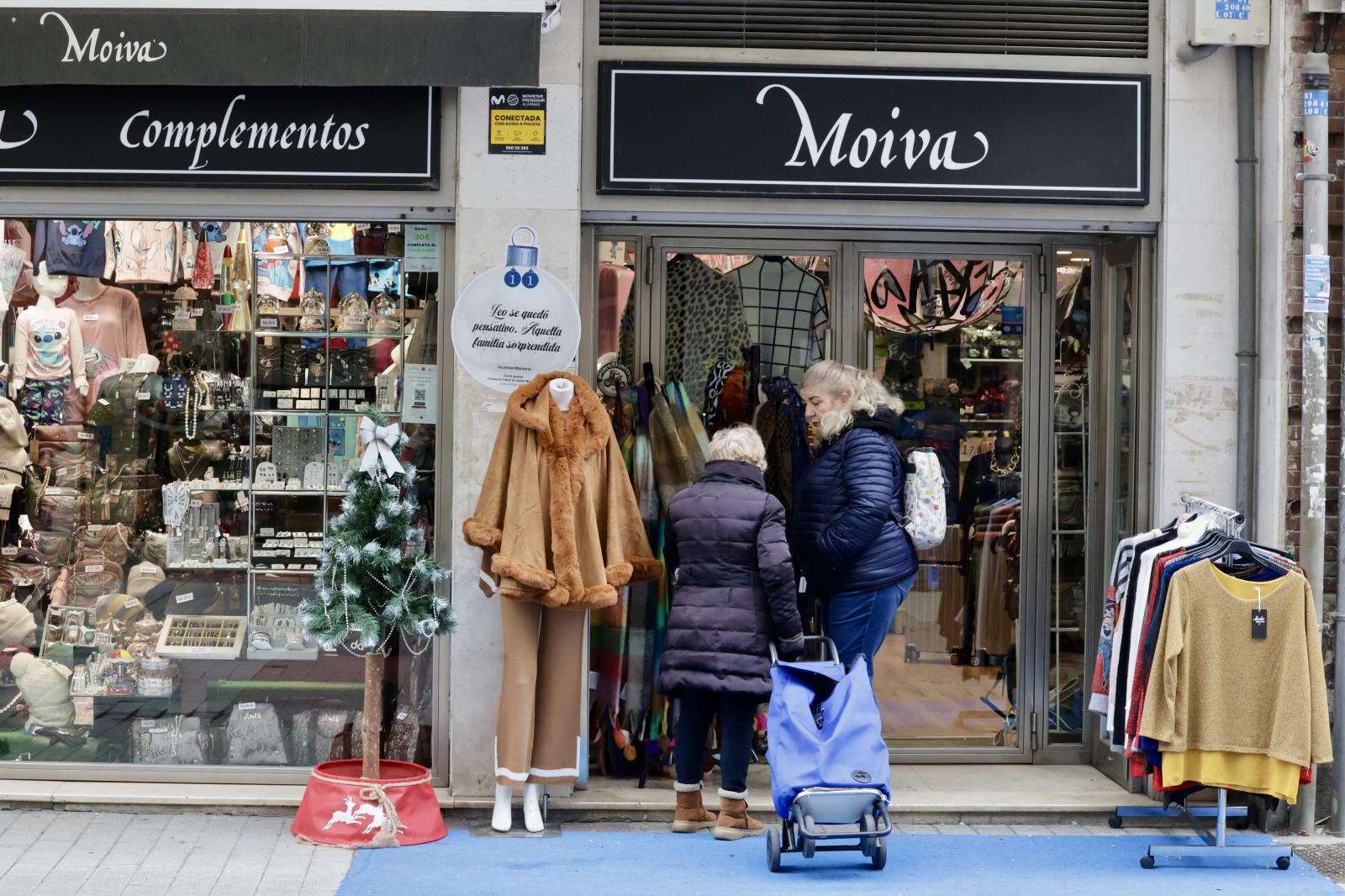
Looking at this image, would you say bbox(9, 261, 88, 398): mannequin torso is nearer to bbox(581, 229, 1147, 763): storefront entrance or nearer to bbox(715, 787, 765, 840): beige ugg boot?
bbox(581, 229, 1147, 763): storefront entrance

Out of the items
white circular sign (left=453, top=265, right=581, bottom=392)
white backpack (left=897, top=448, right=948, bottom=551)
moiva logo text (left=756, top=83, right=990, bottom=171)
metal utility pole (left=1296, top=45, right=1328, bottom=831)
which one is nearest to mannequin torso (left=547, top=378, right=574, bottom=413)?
white circular sign (left=453, top=265, right=581, bottom=392)

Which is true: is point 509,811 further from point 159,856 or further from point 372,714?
point 159,856

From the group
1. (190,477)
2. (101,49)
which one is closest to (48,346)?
(190,477)

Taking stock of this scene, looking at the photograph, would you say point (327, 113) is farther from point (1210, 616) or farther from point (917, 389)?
point (1210, 616)

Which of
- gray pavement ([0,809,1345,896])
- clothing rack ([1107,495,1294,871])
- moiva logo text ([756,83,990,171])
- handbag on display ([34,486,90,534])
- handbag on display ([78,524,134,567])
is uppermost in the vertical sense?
moiva logo text ([756,83,990,171])

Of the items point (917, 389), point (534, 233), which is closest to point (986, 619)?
point (917, 389)

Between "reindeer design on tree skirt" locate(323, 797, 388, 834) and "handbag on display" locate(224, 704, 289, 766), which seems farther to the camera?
"handbag on display" locate(224, 704, 289, 766)

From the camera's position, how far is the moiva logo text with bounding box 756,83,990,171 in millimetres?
6777

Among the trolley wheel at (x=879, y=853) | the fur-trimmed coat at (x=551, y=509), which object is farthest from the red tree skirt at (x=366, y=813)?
the trolley wheel at (x=879, y=853)

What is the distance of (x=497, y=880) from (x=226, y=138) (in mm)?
3443

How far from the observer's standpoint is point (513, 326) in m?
6.62

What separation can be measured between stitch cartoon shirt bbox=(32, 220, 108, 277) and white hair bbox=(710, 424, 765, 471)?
301 cm

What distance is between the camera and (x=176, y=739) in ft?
23.2

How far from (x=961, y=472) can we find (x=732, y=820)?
2.28 meters
